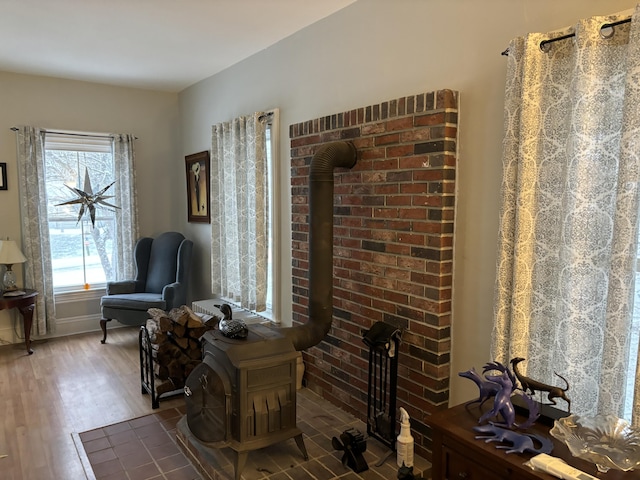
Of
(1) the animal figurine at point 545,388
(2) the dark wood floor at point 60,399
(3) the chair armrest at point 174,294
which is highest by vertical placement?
(1) the animal figurine at point 545,388

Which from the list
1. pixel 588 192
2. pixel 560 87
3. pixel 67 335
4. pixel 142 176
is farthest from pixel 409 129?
pixel 67 335

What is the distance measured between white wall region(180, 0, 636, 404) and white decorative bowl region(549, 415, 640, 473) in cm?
62

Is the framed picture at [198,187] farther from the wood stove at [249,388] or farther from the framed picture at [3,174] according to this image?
the wood stove at [249,388]

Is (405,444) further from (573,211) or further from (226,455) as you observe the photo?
(573,211)

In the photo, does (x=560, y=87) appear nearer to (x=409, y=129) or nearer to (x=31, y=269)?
(x=409, y=129)

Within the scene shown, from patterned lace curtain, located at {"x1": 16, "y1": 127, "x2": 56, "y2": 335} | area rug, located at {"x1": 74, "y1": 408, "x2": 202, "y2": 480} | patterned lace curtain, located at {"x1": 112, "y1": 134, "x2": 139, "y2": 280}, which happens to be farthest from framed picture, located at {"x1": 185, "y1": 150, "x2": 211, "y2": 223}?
area rug, located at {"x1": 74, "y1": 408, "x2": 202, "y2": 480}

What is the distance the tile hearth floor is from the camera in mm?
2137

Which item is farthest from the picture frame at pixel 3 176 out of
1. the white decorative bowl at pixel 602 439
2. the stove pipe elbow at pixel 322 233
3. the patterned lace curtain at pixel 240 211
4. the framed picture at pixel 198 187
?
the white decorative bowl at pixel 602 439

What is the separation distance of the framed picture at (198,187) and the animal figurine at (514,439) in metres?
3.51

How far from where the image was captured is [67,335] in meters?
4.62

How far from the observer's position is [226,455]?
7.32 feet

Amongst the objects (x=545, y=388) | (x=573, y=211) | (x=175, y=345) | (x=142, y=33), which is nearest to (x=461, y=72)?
(x=573, y=211)

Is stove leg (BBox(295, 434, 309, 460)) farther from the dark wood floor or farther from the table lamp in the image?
the table lamp

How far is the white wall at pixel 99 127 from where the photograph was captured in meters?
4.23
